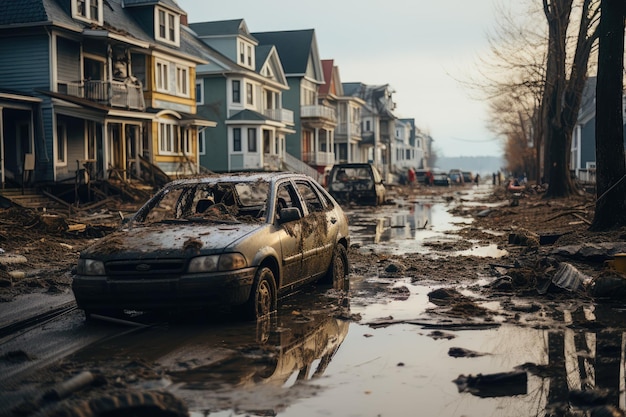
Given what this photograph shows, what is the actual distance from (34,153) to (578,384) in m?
28.5

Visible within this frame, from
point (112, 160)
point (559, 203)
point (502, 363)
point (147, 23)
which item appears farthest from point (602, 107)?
point (147, 23)

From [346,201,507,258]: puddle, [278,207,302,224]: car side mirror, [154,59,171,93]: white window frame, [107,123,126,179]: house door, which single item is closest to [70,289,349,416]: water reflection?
[278,207,302,224]: car side mirror

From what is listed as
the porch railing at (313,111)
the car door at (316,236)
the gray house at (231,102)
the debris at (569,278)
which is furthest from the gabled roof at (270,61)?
the debris at (569,278)

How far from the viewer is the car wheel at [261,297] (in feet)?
26.3

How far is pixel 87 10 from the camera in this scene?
34.0 metres

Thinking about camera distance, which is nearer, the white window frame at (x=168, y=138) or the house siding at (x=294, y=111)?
the white window frame at (x=168, y=138)

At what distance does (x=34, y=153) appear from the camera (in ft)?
102

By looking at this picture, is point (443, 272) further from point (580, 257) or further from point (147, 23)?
point (147, 23)

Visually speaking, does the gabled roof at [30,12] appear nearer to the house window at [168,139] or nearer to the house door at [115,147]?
the house door at [115,147]

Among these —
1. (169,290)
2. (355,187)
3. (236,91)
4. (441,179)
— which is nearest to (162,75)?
(355,187)

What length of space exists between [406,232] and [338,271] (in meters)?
10.1

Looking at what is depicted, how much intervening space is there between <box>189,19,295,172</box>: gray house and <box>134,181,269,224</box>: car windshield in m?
42.7

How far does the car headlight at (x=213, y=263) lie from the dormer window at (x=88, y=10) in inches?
1104

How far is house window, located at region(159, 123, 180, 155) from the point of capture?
40.5 meters
